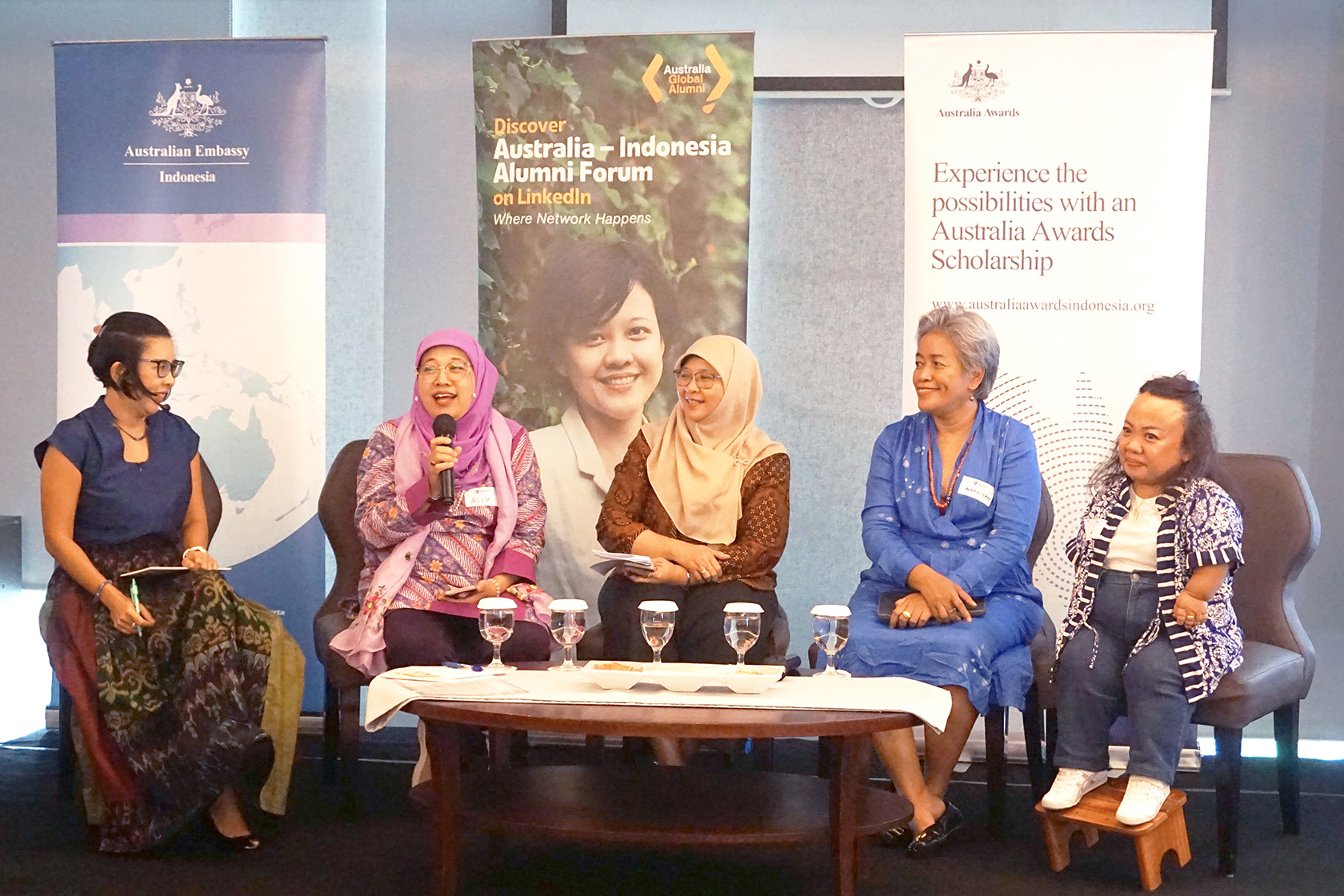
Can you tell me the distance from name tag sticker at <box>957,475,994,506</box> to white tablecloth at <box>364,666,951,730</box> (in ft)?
Answer: 2.66

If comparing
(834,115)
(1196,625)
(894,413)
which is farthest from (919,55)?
(1196,625)

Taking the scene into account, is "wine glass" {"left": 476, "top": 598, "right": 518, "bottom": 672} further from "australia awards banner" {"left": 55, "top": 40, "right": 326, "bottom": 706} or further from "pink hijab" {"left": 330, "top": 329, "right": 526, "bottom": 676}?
"australia awards banner" {"left": 55, "top": 40, "right": 326, "bottom": 706}

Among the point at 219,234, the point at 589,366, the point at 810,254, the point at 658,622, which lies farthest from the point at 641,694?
the point at 219,234

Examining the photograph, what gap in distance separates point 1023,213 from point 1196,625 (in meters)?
1.49

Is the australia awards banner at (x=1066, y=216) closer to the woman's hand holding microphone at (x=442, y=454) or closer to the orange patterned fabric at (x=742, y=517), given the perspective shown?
the orange patterned fabric at (x=742, y=517)

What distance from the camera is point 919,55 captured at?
396cm

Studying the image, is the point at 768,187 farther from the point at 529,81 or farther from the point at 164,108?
the point at 164,108

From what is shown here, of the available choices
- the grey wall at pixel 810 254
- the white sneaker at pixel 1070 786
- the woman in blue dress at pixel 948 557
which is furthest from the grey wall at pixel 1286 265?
the white sneaker at pixel 1070 786

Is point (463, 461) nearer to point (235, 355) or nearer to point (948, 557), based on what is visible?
point (235, 355)

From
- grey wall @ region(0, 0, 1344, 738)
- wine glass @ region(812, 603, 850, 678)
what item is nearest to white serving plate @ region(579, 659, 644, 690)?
wine glass @ region(812, 603, 850, 678)

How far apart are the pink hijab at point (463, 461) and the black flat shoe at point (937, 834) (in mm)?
1256

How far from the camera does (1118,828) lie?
110 inches

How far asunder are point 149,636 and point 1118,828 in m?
2.28

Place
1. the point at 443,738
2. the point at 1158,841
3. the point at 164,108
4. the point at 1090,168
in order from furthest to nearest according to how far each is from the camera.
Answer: the point at 164,108
the point at 1090,168
the point at 1158,841
the point at 443,738
